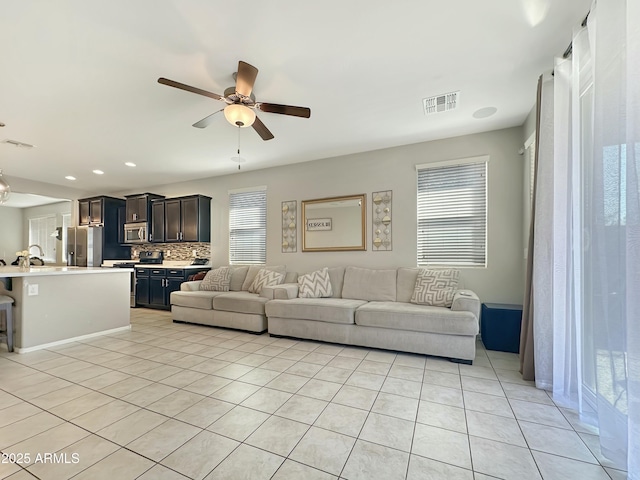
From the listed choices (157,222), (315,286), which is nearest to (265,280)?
(315,286)

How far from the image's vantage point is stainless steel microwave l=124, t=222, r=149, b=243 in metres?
6.38

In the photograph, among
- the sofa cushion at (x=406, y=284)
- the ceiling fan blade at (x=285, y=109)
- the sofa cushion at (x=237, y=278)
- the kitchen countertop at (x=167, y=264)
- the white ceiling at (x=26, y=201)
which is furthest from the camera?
the white ceiling at (x=26, y=201)

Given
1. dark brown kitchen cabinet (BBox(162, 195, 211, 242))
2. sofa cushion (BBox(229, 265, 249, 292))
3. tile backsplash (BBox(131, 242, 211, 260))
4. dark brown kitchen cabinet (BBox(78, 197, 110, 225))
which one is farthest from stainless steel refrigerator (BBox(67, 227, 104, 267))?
sofa cushion (BBox(229, 265, 249, 292))

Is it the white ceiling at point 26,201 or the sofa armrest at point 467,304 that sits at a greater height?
the white ceiling at point 26,201

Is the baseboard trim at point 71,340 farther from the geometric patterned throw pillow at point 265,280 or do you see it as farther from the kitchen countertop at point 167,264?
the geometric patterned throw pillow at point 265,280

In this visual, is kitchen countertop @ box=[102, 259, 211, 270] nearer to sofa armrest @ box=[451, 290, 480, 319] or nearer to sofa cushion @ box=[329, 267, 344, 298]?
sofa cushion @ box=[329, 267, 344, 298]

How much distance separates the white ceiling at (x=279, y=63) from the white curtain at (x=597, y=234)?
1.92ft

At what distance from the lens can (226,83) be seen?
2.63 metres

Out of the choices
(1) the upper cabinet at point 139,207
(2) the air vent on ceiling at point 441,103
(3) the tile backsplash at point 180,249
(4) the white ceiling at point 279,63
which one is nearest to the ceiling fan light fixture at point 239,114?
(4) the white ceiling at point 279,63

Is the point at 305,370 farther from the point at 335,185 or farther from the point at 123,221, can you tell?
the point at 123,221

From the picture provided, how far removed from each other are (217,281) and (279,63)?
146 inches

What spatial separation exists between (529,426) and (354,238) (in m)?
3.10

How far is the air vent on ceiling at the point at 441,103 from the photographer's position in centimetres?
287

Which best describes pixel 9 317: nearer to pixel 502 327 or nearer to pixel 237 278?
pixel 237 278
